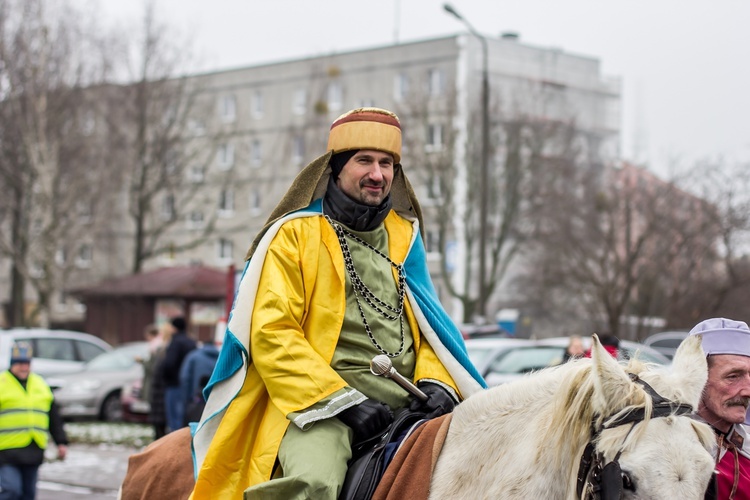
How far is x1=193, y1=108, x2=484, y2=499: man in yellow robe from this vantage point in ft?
12.3

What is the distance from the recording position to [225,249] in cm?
5681

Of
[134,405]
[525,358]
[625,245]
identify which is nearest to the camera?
[525,358]

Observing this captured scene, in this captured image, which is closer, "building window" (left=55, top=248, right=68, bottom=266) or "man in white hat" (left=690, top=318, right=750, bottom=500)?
"man in white hat" (left=690, top=318, right=750, bottom=500)

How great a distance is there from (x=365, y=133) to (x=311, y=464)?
1.44 metres

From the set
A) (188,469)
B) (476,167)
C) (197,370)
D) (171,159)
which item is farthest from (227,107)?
(188,469)

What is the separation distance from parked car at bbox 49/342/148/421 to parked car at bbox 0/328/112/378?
0.32 metres

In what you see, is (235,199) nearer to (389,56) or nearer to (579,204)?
(389,56)

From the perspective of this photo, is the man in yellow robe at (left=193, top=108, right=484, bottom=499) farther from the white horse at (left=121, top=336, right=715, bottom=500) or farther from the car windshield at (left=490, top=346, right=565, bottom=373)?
the car windshield at (left=490, top=346, right=565, bottom=373)

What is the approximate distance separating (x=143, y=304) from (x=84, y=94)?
9346 millimetres

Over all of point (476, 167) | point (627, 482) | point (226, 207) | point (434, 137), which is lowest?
point (627, 482)

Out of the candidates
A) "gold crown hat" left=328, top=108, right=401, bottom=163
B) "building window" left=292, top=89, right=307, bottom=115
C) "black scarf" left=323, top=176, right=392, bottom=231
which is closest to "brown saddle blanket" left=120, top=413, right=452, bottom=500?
"black scarf" left=323, top=176, right=392, bottom=231

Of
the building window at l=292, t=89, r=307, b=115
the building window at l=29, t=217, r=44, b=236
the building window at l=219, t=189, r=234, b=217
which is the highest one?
the building window at l=292, t=89, r=307, b=115

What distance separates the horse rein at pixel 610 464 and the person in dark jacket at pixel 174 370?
12.1 meters

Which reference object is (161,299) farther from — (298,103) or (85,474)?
(85,474)
